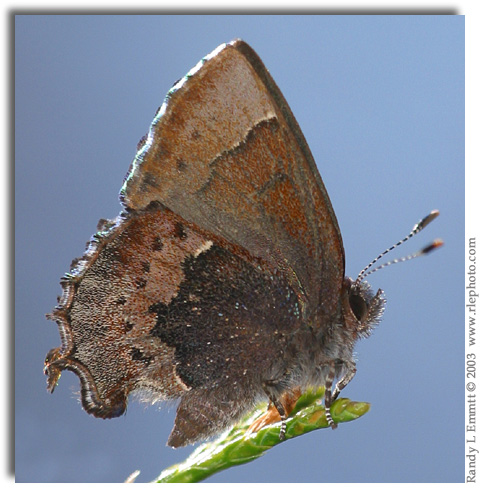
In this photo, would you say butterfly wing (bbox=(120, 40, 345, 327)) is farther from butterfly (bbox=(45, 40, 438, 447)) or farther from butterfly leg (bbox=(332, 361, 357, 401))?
butterfly leg (bbox=(332, 361, 357, 401))

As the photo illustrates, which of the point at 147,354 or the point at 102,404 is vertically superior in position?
the point at 147,354

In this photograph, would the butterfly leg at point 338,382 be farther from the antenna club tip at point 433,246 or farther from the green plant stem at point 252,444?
the antenna club tip at point 433,246

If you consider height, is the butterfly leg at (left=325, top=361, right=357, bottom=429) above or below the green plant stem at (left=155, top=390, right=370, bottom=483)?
above

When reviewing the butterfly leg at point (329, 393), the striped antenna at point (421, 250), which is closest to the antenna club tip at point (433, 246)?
the striped antenna at point (421, 250)

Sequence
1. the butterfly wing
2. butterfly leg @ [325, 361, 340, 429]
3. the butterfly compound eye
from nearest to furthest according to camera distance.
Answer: the butterfly wing, butterfly leg @ [325, 361, 340, 429], the butterfly compound eye

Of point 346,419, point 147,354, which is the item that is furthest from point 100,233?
point 346,419

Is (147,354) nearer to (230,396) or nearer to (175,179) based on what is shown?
(230,396)

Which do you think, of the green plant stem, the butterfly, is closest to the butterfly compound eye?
the butterfly

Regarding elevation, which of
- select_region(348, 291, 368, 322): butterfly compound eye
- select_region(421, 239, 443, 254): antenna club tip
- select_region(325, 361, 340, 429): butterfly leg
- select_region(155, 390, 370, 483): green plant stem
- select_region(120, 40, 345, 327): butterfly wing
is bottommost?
select_region(155, 390, 370, 483): green plant stem
